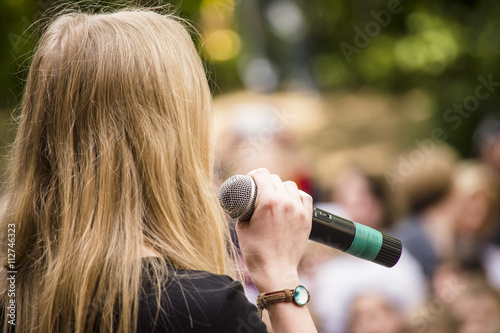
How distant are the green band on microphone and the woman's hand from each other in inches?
9.3

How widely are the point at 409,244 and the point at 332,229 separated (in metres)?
2.79

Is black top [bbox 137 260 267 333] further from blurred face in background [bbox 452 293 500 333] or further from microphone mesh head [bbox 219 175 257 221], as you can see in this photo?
blurred face in background [bbox 452 293 500 333]

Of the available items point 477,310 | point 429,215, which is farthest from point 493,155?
point 477,310

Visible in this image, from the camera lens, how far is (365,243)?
1.57 meters

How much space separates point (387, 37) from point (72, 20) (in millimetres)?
9309

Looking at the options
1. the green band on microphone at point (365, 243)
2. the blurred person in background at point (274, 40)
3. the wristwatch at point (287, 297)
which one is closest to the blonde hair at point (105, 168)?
the wristwatch at point (287, 297)

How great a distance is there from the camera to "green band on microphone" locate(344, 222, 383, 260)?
1557mm

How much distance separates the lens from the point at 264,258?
134cm

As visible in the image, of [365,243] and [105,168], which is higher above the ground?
[105,168]

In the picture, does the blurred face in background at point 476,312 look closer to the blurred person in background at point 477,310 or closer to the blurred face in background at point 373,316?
the blurred person in background at point 477,310

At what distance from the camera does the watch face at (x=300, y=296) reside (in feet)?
4.27

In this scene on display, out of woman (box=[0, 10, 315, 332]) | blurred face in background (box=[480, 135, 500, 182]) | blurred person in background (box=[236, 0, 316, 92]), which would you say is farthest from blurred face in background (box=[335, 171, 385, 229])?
blurred person in background (box=[236, 0, 316, 92])

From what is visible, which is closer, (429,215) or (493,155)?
(429,215)

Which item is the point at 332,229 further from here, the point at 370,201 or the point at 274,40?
the point at 274,40
